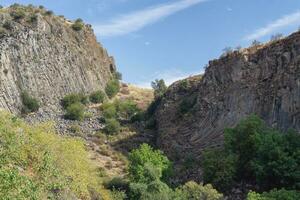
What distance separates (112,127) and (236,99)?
17.8 m

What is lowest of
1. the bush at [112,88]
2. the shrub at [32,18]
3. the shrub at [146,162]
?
the shrub at [146,162]

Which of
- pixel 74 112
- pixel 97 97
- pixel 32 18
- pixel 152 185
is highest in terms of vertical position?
pixel 32 18

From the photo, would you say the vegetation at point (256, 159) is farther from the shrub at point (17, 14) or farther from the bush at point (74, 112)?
the shrub at point (17, 14)

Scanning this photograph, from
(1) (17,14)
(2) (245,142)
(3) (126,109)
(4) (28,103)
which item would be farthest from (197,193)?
(3) (126,109)

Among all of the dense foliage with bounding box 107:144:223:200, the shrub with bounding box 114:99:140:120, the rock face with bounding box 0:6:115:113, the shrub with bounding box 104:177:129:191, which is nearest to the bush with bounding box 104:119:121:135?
the shrub with bounding box 114:99:140:120

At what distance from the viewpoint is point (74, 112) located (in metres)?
69.1

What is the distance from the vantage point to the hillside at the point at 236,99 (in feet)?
168

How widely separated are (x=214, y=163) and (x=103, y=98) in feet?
108

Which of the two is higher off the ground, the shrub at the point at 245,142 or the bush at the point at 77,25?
the bush at the point at 77,25

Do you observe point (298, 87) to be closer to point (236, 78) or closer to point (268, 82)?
point (268, 82)

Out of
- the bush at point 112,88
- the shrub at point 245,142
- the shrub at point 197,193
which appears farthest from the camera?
the bush at point 112,88

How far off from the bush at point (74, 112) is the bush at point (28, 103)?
12.8 feet

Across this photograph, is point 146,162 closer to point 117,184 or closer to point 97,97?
point 117,184

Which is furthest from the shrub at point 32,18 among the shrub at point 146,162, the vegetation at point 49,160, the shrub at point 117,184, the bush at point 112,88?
the shrub at point 117,184
